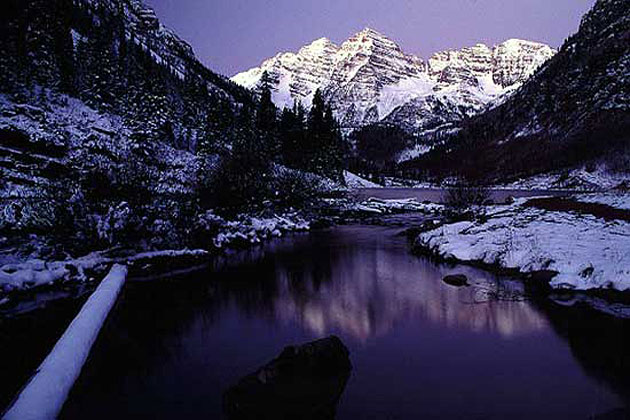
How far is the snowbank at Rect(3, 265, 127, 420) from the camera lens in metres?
6.61

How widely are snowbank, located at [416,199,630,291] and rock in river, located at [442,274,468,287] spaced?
10.4 ft

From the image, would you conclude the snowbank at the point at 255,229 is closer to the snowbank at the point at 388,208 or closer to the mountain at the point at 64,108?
the snowbank at the point at 388,208

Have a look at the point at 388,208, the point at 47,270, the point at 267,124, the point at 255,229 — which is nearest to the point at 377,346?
the point at 47,270

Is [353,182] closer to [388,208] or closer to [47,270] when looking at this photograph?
[388,208]

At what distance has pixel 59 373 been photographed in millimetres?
7891

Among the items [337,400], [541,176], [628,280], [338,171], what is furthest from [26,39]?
[541,176]

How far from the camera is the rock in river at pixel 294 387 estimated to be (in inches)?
308

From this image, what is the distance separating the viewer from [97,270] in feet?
62.2

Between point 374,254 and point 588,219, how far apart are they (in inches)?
520

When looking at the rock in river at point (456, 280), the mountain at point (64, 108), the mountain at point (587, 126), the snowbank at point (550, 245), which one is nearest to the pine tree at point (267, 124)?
the mountain at point (64, 108)

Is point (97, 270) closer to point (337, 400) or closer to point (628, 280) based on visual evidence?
point (337, 400)

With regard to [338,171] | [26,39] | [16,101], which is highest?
[26,39]

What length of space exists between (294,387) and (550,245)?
54.9 ft

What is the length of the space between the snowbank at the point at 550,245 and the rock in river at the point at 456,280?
10.4ft
